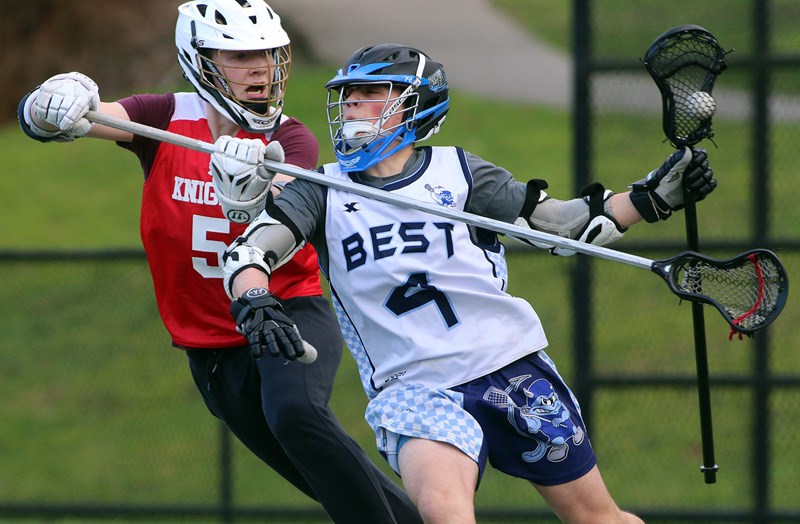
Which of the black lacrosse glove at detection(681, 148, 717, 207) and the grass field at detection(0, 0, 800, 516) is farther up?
the black lacrosse glove at detection(681, 148, 717, 207)

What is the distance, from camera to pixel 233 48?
4613mm

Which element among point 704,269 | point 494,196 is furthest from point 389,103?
point 704,269

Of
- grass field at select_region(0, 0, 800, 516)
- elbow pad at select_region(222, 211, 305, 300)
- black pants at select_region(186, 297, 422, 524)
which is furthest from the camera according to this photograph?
Answer: grass field at select_region(0, 0, 800, 516)

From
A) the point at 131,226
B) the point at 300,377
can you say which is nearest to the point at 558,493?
the point at 300,377

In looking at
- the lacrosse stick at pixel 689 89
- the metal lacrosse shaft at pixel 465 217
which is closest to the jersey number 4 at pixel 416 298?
the metal lacrosse shaft at pixel 465 217

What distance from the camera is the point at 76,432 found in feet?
27.8

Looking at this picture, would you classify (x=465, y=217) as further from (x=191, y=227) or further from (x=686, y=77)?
(x=191, y=227)

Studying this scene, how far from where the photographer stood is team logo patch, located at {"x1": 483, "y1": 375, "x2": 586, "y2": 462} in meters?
4.16

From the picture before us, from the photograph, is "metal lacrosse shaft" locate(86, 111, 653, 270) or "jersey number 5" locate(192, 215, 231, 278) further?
"jersey number 5" locate(192, 215, 231, 278)

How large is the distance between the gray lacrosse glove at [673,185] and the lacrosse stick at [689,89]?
0.04 metres

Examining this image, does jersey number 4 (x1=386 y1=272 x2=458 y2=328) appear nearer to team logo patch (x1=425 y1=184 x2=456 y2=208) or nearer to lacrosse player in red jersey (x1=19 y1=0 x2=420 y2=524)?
team logo patch (x1=425 y1=184 x2=456 y2=208)

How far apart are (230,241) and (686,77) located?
62.2 inches

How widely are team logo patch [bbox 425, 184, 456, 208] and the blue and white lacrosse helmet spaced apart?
0.18 m

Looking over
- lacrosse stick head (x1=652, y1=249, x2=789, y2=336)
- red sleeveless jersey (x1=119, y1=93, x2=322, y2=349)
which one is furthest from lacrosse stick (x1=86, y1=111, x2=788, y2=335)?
red sleeveless jersey (x1=119, y1=93, x2=322, y2=349)
